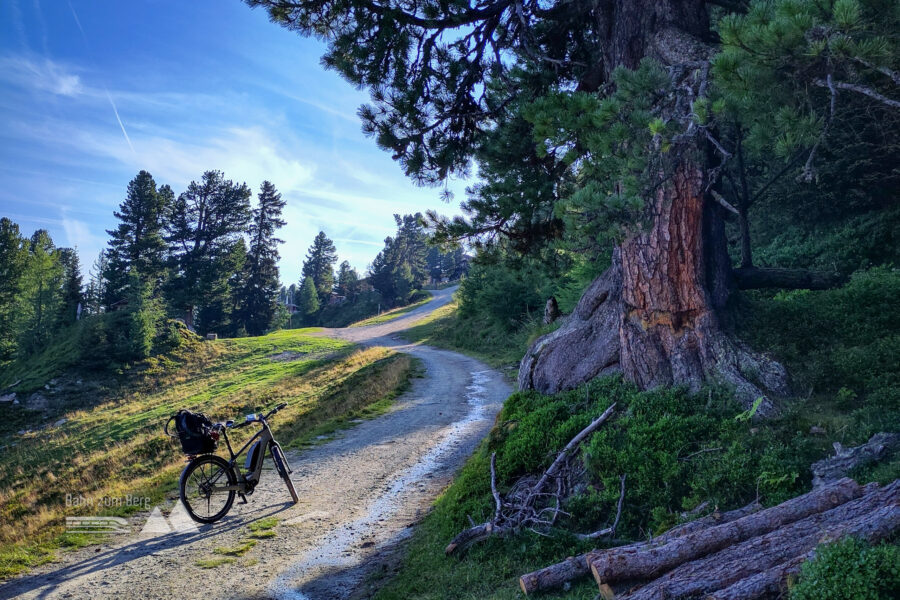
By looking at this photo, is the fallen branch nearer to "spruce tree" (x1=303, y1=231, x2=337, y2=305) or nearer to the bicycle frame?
the bicycle frame

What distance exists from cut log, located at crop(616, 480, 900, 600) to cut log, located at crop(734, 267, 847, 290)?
5.07 meters

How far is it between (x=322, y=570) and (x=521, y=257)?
7179mm

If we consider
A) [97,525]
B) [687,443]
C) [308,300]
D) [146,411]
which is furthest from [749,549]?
[308,300]

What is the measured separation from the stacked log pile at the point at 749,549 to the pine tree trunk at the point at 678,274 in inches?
105

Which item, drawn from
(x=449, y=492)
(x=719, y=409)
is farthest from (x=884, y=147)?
(x=449, y=492)

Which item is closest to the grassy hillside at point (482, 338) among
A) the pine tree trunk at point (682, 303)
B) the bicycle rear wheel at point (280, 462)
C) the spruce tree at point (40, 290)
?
the pine tree trunk at point (682, 303)

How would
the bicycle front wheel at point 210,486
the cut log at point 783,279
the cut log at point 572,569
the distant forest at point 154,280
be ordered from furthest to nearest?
the distant forest at point 154,280 < the cut log at point 783,279 < the bicycle front wheel at point 210,486 < the cut log at point 572,569

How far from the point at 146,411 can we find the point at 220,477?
23824 mm

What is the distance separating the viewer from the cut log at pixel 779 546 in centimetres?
322

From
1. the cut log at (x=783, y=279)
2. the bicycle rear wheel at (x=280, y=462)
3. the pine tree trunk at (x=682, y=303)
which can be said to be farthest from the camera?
the cut log at (x=783, y=279)

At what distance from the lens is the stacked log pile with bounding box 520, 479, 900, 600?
3156 millimetres

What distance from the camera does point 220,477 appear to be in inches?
286

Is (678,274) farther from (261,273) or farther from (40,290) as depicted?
(40,290)

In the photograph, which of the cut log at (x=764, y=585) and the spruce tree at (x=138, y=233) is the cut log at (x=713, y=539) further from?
the spruce tree at (x=138, y=233)
